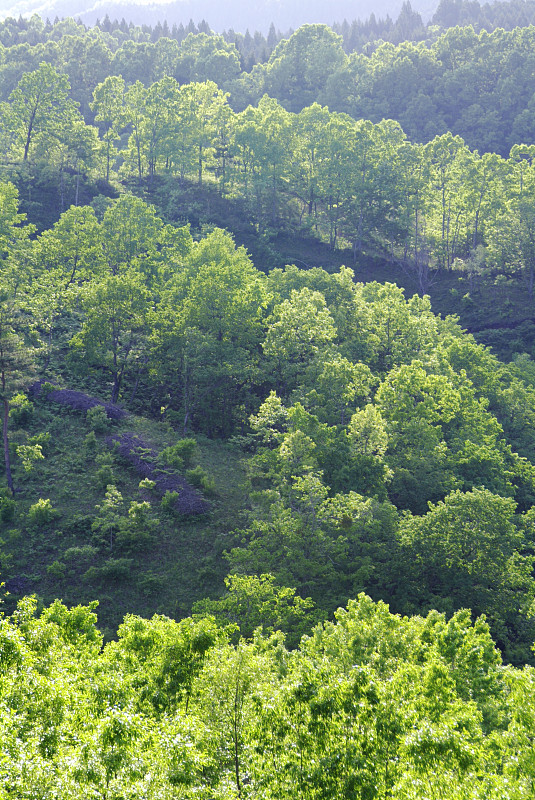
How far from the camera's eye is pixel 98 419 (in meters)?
49.0

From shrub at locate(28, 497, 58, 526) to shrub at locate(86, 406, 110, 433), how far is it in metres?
10.0

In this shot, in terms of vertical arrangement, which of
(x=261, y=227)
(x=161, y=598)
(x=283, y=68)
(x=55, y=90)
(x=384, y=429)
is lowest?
(x=161, y=598)

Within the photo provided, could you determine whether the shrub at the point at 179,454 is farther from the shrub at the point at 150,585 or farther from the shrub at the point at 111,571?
the shrub at the point at 150,585

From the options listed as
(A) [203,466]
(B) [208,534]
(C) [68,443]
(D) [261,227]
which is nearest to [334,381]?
(A) [203,466]

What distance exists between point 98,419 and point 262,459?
15016 millimetres

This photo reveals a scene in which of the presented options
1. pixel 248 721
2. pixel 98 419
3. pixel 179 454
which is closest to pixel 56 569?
pixel 179 454

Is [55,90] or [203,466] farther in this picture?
[55,90]

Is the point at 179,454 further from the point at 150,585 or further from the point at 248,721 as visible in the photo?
the point at 248,721

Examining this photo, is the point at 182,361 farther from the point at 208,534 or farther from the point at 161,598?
the point at 161,598

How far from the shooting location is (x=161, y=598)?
36.9 m

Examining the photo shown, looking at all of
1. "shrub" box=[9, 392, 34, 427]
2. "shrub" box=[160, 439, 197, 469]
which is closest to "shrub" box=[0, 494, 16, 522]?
"shrub" box=[9, 392, 34, 427]

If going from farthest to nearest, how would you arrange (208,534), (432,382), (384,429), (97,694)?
(432,382), (384,429), (208,534), (97,694)

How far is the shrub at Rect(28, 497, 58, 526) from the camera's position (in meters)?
39.5

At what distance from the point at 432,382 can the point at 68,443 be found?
3005cm
